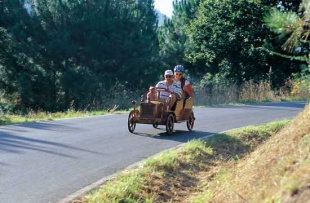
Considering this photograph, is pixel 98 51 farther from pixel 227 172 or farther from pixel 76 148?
pixel 227 172

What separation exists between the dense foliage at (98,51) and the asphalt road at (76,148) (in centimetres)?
1491

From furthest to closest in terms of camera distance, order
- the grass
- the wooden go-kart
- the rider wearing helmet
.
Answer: the rider wearing helmet < the wooden go-kart < the grass

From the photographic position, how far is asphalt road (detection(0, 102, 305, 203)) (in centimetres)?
852

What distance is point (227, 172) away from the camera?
362 inches

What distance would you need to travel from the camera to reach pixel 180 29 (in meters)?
44.8

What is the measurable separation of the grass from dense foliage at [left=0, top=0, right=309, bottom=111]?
63.9ft

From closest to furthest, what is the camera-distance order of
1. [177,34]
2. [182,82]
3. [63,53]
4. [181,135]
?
[181,135] < [182,82] < [63,53] < [177,34]

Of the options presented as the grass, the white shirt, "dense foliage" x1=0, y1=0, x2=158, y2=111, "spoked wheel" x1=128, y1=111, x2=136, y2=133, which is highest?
"dense foliage" x1=0, y1=0, x2=158, y2=111

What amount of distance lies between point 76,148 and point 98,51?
24676mm

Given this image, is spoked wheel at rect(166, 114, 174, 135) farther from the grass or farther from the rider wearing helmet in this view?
the grass

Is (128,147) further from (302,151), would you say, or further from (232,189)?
(302,151)

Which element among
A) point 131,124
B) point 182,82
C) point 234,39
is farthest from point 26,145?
point 234,39

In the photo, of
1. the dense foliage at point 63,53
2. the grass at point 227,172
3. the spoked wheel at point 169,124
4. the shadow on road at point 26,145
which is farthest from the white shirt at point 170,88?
the dense foliage at point 63,53

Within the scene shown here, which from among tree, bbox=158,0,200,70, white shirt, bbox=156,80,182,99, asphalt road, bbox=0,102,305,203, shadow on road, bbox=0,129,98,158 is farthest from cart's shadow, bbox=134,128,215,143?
tree, bbox=158,0,200,70
